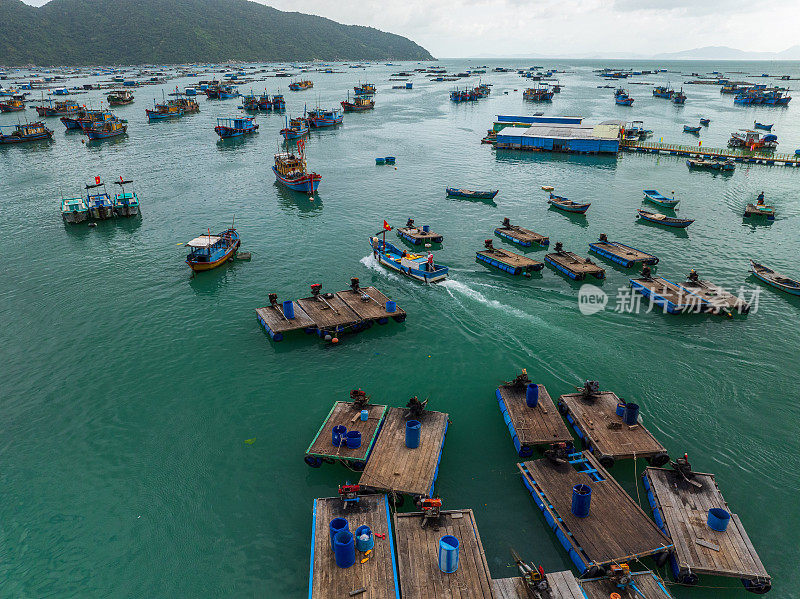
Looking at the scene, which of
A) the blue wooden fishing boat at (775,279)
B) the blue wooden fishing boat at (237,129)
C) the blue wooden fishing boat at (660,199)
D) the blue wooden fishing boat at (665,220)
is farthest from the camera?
the blue wooden fishing boat at (237,129)

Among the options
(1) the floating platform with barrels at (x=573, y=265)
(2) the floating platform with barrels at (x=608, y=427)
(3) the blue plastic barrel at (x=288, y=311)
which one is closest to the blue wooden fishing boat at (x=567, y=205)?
(1) the floating platform with barrels at (x=573, y=265)

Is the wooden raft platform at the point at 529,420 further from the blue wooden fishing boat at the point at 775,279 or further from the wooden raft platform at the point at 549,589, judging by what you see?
the blue wooden fishing boat at the point at 775,279

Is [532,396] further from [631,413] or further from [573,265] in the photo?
[573,265]

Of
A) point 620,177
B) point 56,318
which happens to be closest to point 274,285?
point 56,318

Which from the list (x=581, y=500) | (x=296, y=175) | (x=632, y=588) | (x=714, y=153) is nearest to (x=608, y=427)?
(x=581, y=500)

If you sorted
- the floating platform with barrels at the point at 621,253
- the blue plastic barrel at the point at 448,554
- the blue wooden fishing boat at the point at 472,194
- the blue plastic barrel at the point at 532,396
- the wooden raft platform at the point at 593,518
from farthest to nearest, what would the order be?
the blue wooden fishing boat at the point at 472,194
the floating platform with barrels at the point at 621,253
the blue plastic barrel at the point at 532,396
the wooden raft platform at the point at 593,518
the blue plastic barrel at the point at 448,554

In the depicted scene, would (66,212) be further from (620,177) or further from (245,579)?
(620,177)
